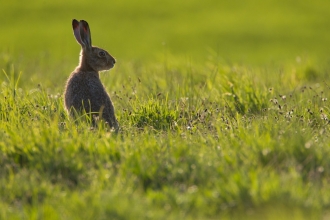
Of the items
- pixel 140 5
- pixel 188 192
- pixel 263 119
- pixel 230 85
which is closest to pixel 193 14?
pixel 140 5

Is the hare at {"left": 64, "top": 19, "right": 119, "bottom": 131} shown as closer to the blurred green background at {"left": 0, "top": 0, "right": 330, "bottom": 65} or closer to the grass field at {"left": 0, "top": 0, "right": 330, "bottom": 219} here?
the grass field at {"left": 0, "top": 0, "right": 330, "bottom": 219}

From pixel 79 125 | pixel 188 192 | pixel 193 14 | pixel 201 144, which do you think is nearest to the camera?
pixel 188 192

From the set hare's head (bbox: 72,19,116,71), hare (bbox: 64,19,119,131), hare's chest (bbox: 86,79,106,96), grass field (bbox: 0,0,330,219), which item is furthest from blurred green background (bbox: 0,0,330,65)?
hare's chest (bbox: 86,79,106,96)

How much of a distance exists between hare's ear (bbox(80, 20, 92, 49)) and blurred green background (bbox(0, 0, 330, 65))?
1206 centimetres

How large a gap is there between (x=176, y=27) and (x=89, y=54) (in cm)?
1799

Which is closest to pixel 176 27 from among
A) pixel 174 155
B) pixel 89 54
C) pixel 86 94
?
pixel 89 54

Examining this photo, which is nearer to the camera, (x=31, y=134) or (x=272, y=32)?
(x=31, y=134)

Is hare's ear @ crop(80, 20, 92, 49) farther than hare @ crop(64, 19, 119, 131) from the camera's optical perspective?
Yes

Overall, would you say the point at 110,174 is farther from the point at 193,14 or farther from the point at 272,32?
the point at 193,14

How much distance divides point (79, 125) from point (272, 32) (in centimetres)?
1914

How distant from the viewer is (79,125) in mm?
6836

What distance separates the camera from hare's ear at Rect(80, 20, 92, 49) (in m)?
8.21

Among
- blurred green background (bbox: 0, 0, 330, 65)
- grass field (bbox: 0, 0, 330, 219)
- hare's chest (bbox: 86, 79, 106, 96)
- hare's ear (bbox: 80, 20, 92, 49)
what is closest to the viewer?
grass field (bbox: 0, 0, 330, 219)

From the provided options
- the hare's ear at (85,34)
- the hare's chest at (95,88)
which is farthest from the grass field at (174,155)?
the hare's ear at (85,34)
